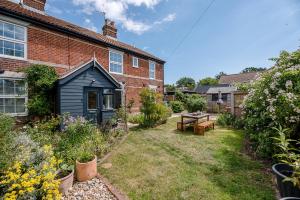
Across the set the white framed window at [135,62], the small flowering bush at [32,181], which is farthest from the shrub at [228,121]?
the small flowering bush at [32,181]

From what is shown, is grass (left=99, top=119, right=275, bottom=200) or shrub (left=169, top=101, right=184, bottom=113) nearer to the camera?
grass (left=99, top=119, right=275, bottom=200)

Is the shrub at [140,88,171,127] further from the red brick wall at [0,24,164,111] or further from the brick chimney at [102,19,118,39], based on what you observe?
the brick chimney at [102,19,118,39]

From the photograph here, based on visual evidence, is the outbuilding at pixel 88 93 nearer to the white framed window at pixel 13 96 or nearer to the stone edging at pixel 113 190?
the white framed window at pixel 13 96

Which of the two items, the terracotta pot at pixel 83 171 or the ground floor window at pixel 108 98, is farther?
the ground floor window at pixel 108 98

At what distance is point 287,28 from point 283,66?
2405 millimetres

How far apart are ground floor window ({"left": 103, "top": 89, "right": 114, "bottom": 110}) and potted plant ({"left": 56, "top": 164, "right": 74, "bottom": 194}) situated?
254 inches

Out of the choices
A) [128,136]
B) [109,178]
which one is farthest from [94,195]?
[128,136]

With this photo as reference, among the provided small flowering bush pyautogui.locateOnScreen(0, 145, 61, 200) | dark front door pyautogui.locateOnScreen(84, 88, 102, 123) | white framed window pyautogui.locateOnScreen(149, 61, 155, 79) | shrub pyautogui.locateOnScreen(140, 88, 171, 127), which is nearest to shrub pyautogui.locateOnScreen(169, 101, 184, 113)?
white framed window pyautogui.locateOnScreen(149, 61, 155, 79)

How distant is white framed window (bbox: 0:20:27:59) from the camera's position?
8250mm

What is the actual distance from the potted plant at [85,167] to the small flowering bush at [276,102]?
5174mm

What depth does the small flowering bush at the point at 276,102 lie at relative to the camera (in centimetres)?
452

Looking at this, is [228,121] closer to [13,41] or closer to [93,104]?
[93,104]

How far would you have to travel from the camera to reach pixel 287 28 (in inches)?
269

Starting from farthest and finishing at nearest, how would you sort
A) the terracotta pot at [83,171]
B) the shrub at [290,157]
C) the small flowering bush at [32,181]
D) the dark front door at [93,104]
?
the dark front door at [93,104] < the terracotta pot at [83,171] < the small flowering bush at [32,181] < the shrub at [290,157]
